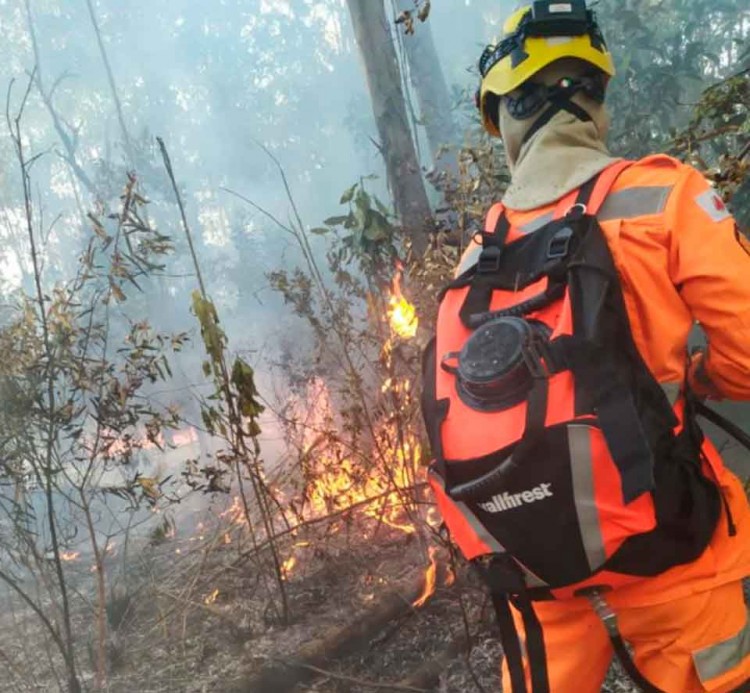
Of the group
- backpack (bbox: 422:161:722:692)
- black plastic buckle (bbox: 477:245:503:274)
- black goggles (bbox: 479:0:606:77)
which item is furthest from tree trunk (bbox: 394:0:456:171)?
backpack (bbox: 422:161:722:692)

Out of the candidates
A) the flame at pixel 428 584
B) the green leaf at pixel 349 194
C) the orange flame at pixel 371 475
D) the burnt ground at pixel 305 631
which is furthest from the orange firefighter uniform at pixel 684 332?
the green leaf at pixel 349 194

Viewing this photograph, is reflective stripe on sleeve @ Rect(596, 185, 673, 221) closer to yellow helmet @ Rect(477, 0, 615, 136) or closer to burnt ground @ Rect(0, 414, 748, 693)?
yellow helmet @ Rect(477, 0, 615, 136)

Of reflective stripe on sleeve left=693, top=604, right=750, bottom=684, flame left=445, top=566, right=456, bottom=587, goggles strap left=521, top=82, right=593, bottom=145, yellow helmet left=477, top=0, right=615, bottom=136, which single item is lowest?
reflective stripe on sleeve left=693, top=604, right=750, bottom=684

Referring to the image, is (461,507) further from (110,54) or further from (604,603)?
(110,54)

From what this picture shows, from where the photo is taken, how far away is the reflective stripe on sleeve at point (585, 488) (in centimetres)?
131

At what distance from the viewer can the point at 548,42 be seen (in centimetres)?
171

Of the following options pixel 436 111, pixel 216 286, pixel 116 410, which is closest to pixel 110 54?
pixel 216 286

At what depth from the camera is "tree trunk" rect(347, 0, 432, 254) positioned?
564 cm

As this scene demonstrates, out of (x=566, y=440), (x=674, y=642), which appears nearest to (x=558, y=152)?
(x=566, y=440)

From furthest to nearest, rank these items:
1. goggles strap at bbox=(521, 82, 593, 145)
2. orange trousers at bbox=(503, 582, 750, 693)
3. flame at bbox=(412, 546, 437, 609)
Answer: flame at bbox=(412, 546, 437, 609) < goggles strap at bbox=(521, 82, 593, 145) < orange trousers at bbox=(503, 582, 750, 693)

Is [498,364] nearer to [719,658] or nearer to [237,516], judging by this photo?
[719,658]

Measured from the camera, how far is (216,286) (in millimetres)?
43969

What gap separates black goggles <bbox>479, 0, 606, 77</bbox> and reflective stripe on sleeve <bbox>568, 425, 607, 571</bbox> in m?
1.08

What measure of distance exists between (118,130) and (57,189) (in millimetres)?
6217
